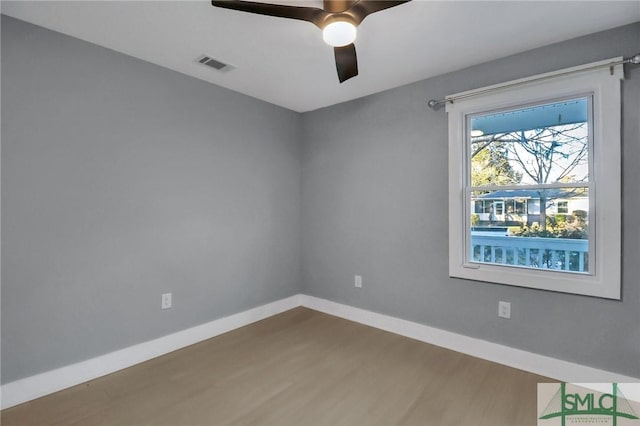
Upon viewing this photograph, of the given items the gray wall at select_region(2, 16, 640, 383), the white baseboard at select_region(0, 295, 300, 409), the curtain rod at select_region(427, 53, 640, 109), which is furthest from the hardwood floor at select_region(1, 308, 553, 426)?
the curtain rod at select_region(427, 53, 640, 109)

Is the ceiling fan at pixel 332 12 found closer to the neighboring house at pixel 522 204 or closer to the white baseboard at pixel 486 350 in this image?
the neighboring house at pixel 522 204

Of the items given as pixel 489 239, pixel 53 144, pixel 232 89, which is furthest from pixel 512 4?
pixel 53 144

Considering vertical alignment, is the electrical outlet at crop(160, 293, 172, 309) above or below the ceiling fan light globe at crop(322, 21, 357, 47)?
below

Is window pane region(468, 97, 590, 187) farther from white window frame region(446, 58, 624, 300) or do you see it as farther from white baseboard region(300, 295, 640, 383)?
white baseboard region(300, 295, 640, 383)

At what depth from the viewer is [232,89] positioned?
3066mm

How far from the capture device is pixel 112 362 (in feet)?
7.48

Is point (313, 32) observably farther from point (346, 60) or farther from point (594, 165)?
point (594, 165)

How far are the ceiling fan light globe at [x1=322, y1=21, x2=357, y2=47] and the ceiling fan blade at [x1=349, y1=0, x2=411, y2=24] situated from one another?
58mm

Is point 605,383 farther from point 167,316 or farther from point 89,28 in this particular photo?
point 89,28

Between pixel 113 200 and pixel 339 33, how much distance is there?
1955mm

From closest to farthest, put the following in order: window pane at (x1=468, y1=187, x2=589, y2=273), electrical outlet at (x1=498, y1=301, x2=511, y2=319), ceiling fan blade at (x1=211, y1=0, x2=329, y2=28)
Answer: ceiling fan blade at (x1=211, y1=0, x2=329, y2=28)
window pane at (x1=468, y1=187, x2=589, y2=273)
electrical outlet at (x1=498, y1=301, x2=511, y2=319)

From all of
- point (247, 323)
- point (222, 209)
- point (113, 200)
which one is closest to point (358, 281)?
point (247, 323)

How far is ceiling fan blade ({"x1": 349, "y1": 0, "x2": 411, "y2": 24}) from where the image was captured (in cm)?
154

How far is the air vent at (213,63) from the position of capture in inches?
96.0
